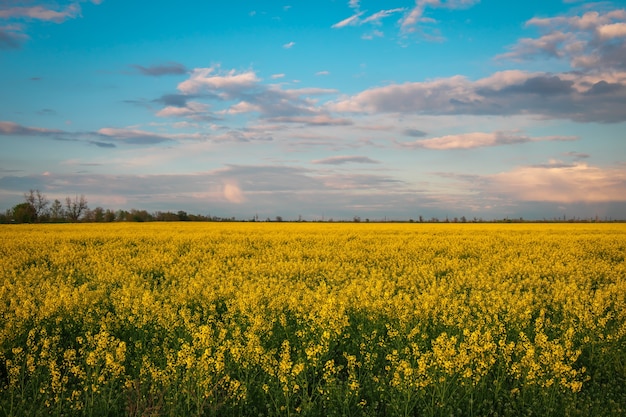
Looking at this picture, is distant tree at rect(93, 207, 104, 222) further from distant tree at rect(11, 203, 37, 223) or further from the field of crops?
the field of crops

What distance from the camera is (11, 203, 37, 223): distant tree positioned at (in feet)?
226

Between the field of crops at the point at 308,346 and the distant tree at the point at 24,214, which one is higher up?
the distant tree at the point at 24,214

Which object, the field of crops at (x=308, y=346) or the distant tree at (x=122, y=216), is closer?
the field of crops at (x=308, y=346)

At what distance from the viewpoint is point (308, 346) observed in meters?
7.70

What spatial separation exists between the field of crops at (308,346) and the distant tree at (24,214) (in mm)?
62562

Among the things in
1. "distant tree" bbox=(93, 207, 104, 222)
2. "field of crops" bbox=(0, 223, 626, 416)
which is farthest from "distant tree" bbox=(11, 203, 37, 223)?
"field of crops" bbox=(0, 223, 626, 416)

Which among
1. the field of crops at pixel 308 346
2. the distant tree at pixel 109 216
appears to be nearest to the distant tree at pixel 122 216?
the distant tree at pixel 109 216

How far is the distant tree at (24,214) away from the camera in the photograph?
69.0 metres

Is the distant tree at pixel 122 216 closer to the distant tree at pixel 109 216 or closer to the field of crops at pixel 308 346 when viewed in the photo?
the distant tree at pixel 109 216

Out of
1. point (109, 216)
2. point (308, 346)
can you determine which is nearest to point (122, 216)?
point (109, 216)

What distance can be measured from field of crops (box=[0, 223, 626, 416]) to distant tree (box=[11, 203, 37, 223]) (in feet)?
205

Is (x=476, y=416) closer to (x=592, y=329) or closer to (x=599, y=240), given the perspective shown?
(x=592, y=329)

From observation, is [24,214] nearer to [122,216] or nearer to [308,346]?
[122,216]

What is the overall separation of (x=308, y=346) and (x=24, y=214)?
7595 cm
